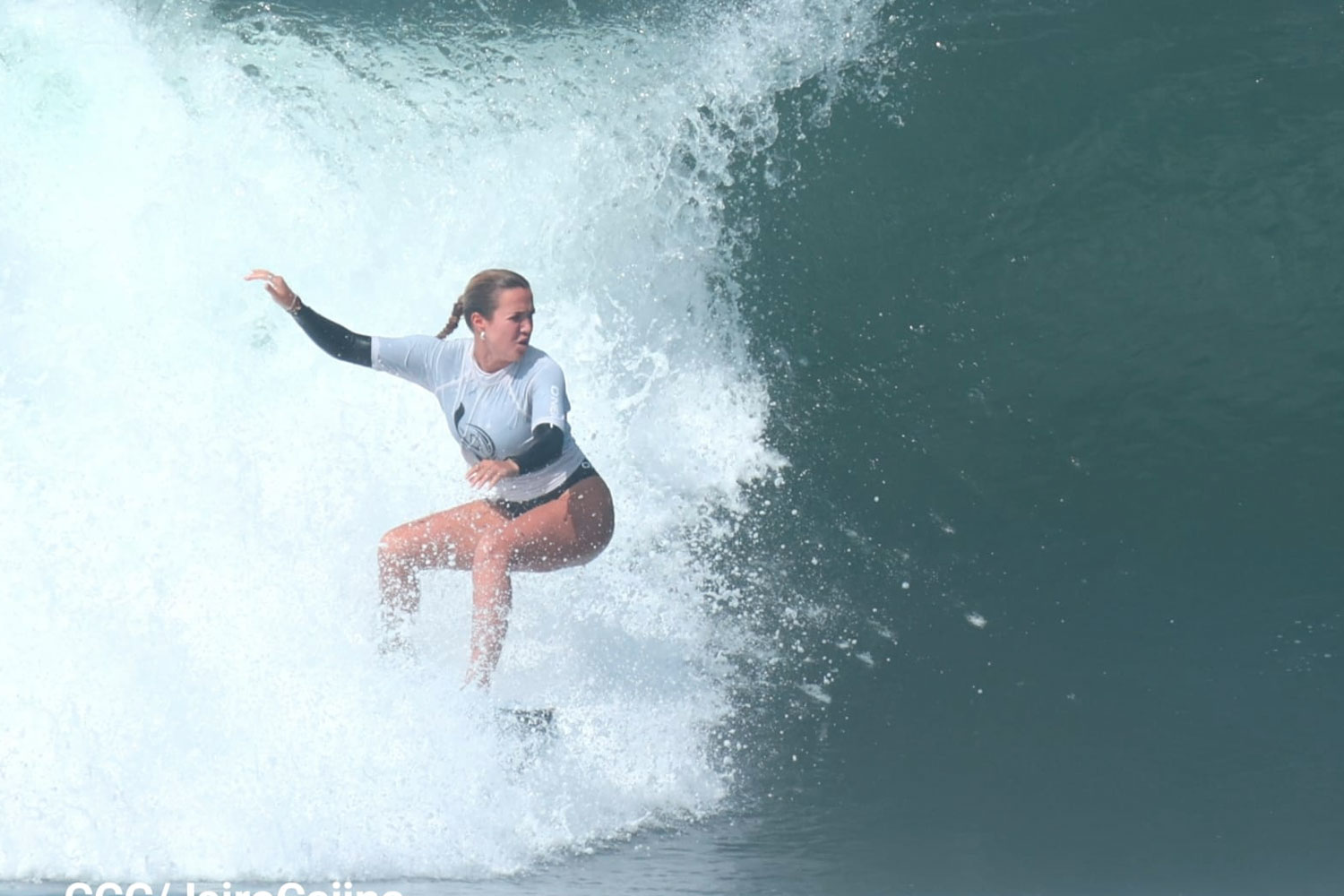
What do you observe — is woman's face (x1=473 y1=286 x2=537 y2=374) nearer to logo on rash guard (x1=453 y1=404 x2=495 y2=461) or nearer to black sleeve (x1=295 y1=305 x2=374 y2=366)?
logo on rash guard (x1=453 y1=404 x2=495 y2=461)

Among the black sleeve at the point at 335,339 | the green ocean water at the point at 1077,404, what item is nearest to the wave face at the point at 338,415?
the green ocean water at the point at 1077,404

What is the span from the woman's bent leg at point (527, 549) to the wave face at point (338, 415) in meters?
0.21

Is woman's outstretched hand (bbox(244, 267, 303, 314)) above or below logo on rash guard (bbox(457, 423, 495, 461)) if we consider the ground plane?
above

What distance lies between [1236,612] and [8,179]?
20.6 ft

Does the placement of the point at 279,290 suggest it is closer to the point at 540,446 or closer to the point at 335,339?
the point at 335,339

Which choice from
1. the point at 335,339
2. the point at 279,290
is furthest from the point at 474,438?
the point at 279,290

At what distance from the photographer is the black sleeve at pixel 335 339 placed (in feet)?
15.0

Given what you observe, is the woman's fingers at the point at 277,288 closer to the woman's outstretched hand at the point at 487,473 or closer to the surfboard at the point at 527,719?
the woman's outstretched hand at the point at 487,473

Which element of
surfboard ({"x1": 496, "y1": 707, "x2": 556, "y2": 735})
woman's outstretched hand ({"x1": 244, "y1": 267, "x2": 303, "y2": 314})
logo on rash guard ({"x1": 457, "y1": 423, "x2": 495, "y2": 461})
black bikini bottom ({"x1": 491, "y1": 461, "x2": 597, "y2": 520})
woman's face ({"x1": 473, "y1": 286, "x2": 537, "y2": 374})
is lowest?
surfboard ({"x1": 496, "y1": 707, "x2": 556, "y2": 735})

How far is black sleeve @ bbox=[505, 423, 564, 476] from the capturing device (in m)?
4.41

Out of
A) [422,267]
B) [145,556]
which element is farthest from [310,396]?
[145,556]

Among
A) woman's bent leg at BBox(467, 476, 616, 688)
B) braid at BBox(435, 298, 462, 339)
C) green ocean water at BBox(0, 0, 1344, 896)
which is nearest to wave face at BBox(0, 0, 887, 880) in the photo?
green ocean water at BBox(0, 0, 1344, 896)

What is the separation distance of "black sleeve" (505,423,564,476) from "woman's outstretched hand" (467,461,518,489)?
148mm

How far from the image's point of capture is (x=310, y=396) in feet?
21.7
